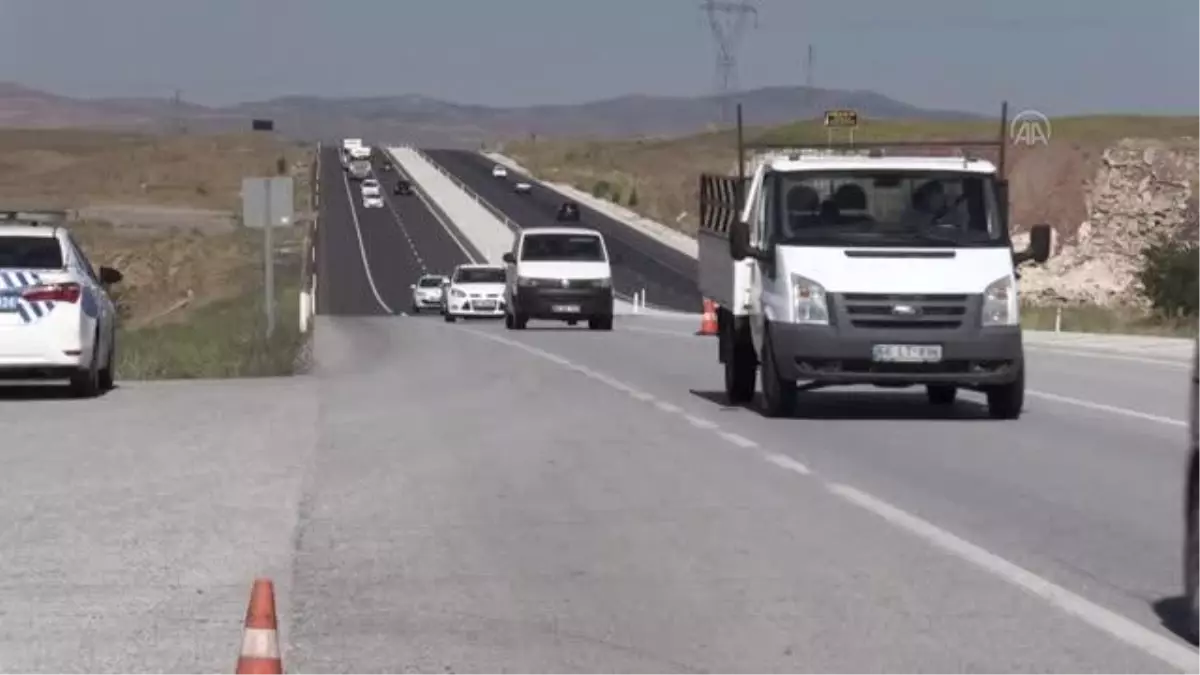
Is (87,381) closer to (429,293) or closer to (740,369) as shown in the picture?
(740,369)

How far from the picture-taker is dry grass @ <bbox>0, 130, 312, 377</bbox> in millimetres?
31594

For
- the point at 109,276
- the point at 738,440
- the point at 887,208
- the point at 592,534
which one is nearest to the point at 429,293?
the point at 109,276

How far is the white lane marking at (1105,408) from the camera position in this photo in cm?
2130

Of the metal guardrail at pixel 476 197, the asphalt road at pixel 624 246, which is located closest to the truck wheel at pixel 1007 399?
the asphalt road at pixel 624 246

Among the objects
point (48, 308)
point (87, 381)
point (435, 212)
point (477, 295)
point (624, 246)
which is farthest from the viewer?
point (435, 212)

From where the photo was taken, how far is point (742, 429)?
20.0 meters

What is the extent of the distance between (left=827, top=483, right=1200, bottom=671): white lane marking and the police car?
34.9ft

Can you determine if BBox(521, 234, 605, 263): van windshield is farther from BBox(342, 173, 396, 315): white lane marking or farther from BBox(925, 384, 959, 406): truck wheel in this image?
BBox(342, 173, 396, 315): white lane marking

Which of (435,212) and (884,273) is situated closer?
(884,273)

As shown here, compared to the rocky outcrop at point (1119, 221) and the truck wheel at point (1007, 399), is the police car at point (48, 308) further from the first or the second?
the rocky outcrop at point (1119, 221)

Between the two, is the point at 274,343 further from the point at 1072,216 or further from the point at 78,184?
the point at 78,184

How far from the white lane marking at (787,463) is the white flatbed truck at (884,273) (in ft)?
9.87

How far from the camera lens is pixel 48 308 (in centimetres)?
2323

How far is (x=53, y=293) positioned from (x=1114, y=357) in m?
16.9
